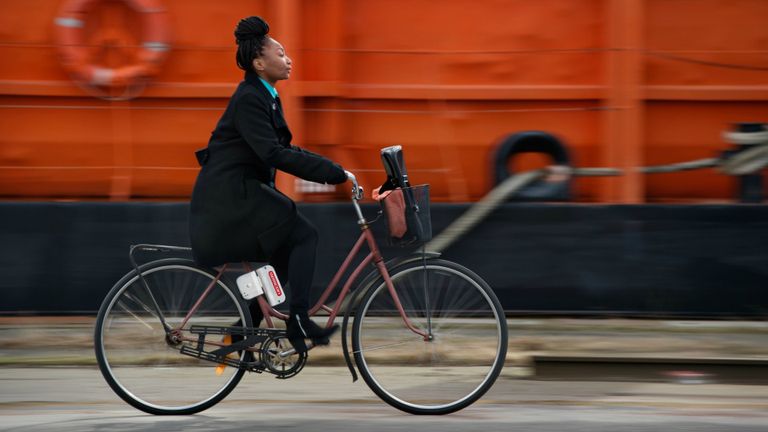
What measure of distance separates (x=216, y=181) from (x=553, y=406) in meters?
2.09

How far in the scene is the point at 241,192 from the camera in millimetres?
5078

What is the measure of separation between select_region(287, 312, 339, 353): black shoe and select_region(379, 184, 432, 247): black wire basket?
0.57 m

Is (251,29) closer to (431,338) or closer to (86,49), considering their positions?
(431,338)

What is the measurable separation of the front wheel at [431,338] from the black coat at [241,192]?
58 centimetres

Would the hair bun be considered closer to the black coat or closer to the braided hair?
the braided hair

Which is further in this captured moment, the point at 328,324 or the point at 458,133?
the point at 458,133

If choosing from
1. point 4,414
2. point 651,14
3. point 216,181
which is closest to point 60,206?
point 4,414

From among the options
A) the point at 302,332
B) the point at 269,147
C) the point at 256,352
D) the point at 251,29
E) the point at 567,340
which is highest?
the point at 251,29

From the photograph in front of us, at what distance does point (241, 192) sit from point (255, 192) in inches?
2.7

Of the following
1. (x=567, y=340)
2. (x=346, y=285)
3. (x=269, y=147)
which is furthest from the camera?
(x=567, y=340)

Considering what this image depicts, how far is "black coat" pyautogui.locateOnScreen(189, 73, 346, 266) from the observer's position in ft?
16.5

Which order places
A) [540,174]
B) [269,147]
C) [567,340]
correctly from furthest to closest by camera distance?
[540,174] → [567,340] → [269,147]

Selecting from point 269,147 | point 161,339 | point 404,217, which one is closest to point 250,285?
point 161,339

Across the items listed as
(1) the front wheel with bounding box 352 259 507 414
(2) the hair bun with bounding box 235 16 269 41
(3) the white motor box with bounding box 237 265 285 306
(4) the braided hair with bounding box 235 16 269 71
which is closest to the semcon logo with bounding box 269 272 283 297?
(3) the white motor box with bounding box 237 265 285 306
